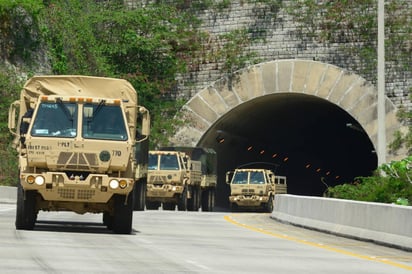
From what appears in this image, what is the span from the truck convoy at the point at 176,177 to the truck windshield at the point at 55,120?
2341 centimetres

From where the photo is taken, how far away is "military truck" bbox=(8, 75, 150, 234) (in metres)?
22.5

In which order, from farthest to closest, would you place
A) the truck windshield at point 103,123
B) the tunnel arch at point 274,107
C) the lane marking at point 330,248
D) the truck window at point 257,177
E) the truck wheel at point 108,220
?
the truck window at point 257,177 < the tunnel arch at point 274,107 < the truck wheel at point 108,220 < the truck windshield at point 103,123 < the lane marking at point 330,248

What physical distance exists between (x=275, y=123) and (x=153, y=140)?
11467 millimetres

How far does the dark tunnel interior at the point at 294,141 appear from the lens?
57.2 m

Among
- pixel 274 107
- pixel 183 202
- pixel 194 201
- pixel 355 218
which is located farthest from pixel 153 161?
pixel 355 218

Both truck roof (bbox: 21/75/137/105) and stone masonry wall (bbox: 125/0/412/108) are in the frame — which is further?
stone masonry wall (bbox: 125/0/412/108)

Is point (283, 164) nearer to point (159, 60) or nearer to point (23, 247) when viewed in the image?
point (159, 60)

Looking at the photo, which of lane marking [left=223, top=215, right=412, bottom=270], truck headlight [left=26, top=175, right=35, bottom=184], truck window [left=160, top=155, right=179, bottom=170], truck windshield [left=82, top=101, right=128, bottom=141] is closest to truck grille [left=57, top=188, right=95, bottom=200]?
truck headlight [left=26, top=175, right=35, bottom=184]

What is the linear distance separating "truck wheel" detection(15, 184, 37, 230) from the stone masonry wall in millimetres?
31049

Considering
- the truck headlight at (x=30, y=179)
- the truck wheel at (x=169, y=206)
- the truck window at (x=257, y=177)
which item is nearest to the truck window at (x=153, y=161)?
the truck wheel at (x=169, y=206)

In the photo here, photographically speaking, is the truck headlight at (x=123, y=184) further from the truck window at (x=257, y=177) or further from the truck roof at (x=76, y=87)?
the truck window at (x=257, y=177)

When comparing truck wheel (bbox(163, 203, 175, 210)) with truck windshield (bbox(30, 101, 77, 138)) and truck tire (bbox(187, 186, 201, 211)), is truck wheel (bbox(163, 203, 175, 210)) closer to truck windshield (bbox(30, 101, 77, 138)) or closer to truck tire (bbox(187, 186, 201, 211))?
truck tire (bbox(187, 186, 201, 211))

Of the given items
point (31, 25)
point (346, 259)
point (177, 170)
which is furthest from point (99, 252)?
point (31, 25)

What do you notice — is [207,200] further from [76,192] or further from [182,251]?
[182,251]
